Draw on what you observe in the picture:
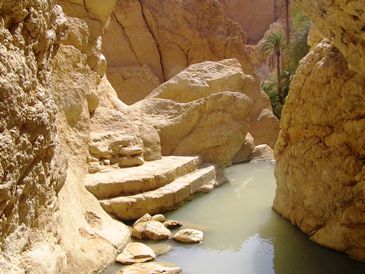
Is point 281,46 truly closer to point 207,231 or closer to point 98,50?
point 98,50

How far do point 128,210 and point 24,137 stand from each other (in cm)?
440

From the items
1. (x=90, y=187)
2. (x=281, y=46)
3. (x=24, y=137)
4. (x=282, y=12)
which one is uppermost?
(x=282, y=12)

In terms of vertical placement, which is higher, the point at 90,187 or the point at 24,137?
the point at 24,137

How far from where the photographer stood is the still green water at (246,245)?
630cm

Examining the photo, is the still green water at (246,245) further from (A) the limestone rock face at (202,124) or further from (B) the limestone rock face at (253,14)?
(B) the limestone rock face at (253,14)

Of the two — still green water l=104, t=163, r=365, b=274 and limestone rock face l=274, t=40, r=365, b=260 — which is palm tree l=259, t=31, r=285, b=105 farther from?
limestone rock face l=274, t=40, r=365, b=260

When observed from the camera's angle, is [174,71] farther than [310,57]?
Yes

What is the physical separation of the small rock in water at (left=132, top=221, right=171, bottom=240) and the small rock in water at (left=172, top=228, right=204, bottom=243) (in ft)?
0.63

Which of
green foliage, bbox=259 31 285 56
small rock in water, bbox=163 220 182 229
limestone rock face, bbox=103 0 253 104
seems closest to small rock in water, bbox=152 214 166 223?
small rock in water, bbox=163 220 182 229

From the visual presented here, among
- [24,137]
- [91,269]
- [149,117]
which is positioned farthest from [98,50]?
[24,137]

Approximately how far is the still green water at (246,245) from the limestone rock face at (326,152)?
0.27 m

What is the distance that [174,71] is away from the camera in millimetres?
22031

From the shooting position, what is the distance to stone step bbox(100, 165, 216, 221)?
27.4 feet

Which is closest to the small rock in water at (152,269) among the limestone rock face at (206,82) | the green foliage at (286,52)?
the limestone rock face at (206,82)
